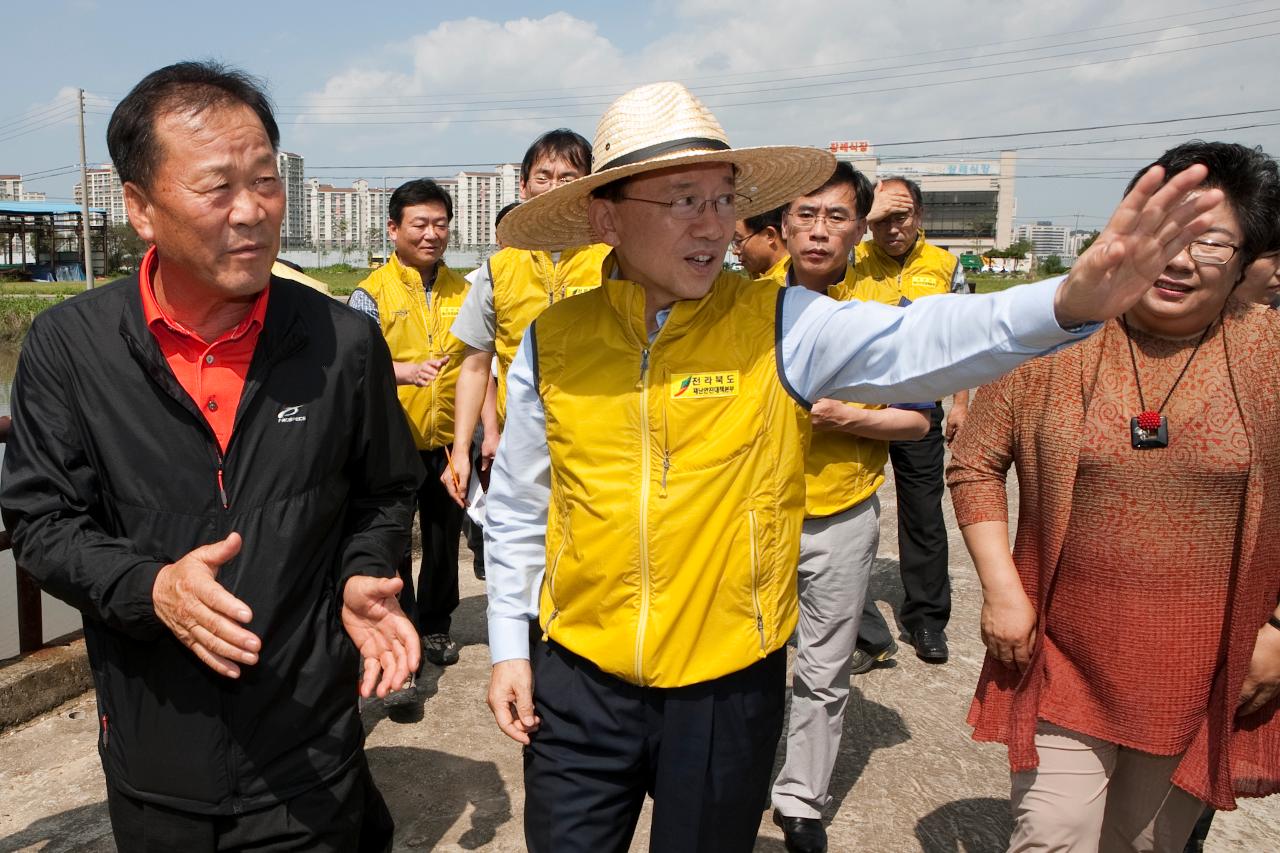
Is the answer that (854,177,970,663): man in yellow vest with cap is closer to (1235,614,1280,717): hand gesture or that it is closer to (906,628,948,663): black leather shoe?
(906,628,948,663): black leather shoe

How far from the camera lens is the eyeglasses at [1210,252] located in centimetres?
215

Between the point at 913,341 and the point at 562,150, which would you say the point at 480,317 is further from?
the point at 913,341

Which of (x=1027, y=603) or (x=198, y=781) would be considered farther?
(x=1027, y=603)

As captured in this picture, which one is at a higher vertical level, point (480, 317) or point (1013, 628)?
point (480, 317)

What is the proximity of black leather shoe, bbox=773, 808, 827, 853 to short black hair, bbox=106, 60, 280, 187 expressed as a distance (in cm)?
263

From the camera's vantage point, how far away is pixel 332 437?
213 centimetres

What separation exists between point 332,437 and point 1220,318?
1.98 m

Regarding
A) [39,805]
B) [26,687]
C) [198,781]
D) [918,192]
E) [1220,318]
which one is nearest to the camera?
[198,781]

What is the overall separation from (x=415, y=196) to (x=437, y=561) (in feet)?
5.95

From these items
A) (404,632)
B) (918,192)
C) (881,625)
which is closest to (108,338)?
(404,632)

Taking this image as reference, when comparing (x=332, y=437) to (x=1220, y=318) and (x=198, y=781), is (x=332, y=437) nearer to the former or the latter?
(x=198, y=781)

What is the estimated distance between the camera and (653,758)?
84.5 inches

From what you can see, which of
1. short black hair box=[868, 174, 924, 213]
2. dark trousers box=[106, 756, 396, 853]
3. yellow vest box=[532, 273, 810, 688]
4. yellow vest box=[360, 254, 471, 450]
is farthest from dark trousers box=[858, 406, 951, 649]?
dark trousers box=[106, 756, 396, 853]

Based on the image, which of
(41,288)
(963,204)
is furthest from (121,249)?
(963,204)
